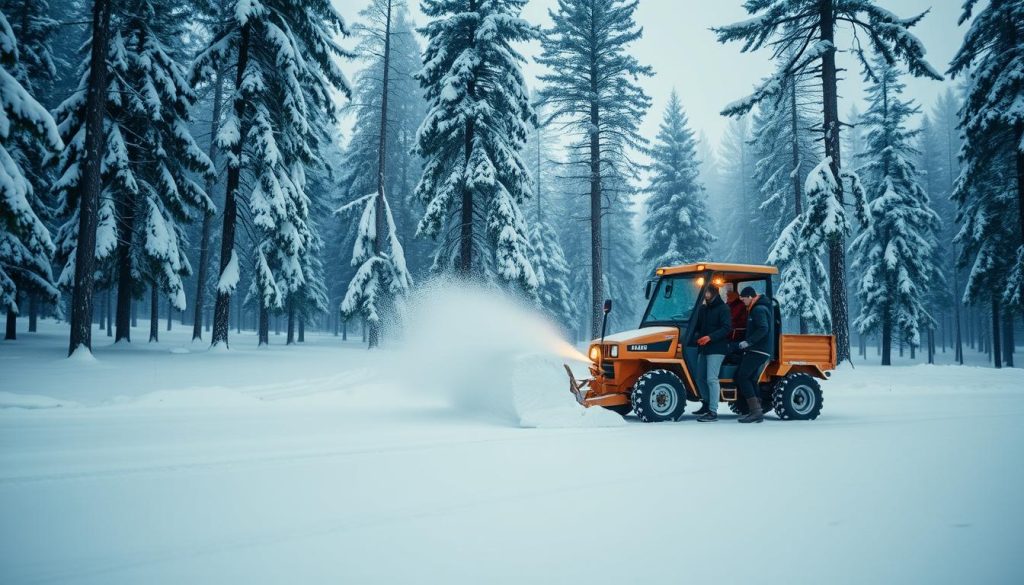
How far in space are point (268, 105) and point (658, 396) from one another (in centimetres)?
1659

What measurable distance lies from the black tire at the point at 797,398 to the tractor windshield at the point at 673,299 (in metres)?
2.15

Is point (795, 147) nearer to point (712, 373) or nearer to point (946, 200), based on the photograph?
point (712, 373)

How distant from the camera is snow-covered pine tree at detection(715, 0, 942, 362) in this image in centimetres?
1600

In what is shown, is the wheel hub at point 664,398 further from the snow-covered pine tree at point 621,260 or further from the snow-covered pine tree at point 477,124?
the snow-covered pine tree at point 621,260

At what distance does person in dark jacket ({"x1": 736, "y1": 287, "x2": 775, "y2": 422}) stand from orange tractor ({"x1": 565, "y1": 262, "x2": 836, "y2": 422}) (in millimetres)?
392

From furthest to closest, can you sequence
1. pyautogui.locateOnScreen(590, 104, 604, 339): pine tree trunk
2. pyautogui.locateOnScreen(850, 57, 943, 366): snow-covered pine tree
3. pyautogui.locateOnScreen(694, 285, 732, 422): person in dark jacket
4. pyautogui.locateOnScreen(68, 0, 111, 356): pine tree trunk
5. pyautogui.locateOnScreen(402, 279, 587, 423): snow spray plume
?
1. pyautogui.locateOnScreen(850, 57, 943, 366): snow-covered pine tree
2. pyautogui.locateOnScreen(590, 104, 604, 339): pine tree trunk
3. pyautogui.locateOnScreen(68, 0, 111, 356): pine tree trunk
4. pyautogui.locateOnScreen(694, 285, 732, 422): person in dark jacket
5. pyautogui.locateOnScreen(402, 279, 587, 423): snow spray plume

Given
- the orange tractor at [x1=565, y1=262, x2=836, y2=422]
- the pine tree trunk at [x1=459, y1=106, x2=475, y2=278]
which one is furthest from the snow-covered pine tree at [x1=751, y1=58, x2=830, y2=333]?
the orange tractor at [x1=565, y1=262, x2=836, y2=422]

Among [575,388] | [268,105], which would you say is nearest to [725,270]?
[575,388]

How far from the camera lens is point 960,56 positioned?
20578 mm

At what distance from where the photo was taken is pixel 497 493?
418 cm

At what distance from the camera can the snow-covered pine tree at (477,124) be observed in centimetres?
1795

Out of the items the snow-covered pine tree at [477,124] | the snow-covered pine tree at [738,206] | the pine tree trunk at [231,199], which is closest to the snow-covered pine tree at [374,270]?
the snow-covered pine tree at [477,124]

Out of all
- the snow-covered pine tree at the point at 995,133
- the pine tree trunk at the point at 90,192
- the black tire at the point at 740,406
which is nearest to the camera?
the black tire at the point at 740,406

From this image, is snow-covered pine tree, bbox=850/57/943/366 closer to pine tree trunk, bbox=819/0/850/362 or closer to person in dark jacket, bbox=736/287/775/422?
pine tree trunk, bbox=819/0/850/362
